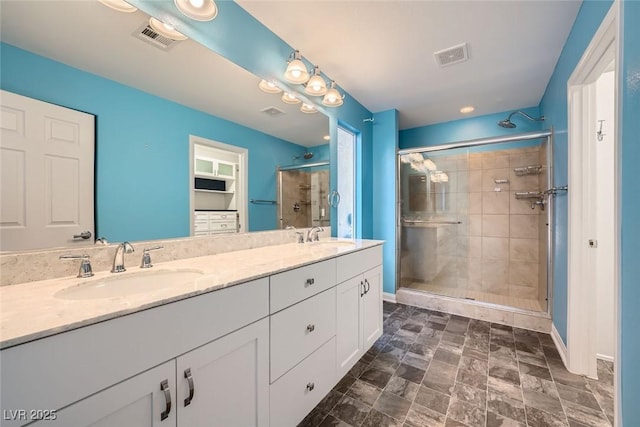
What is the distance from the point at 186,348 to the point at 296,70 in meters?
1.71

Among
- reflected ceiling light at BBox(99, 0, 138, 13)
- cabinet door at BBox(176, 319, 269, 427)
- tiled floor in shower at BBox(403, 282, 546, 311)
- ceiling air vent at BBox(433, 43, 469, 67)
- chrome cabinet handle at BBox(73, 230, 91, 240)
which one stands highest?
ceiling air vent at BBox(433, 43, 469, 67)

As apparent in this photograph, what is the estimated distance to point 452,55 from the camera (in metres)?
1.97

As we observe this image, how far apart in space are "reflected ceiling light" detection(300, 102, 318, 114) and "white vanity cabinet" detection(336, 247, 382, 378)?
1.25 metres

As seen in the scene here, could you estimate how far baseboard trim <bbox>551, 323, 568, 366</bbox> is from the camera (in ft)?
5.82

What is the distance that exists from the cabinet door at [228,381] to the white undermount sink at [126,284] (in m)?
0.25

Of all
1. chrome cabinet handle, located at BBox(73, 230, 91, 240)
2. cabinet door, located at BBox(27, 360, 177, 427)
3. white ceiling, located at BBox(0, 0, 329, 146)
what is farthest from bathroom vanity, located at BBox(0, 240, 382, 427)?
white ceiling, located at BBox(0, 0, 329, 146)

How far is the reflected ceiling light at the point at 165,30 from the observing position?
1.15 m

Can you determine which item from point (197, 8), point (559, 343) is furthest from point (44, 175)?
point (559, 343)

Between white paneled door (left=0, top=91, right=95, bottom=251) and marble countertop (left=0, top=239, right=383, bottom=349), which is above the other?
white paneled door (left=0, top=91, right=95, bottom=251)

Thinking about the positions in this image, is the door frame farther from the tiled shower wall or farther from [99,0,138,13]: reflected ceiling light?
[99,0,138,13]: reflected ceiling light

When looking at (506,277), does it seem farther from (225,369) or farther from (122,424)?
(122,424)

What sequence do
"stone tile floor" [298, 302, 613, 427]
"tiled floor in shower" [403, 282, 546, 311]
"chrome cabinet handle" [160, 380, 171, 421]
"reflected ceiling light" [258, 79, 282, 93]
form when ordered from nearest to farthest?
"chrome cabinet handle" [160, 380, 171, 421] → "stone tile floor" [298, 302, 613, 427] → "reflected ceiling light" [258, 79, 282, 93] → "tiled floor in shower" [403, 282, 546, 311]

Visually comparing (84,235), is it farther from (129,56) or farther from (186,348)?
(129,56)

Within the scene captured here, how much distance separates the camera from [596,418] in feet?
4.24
